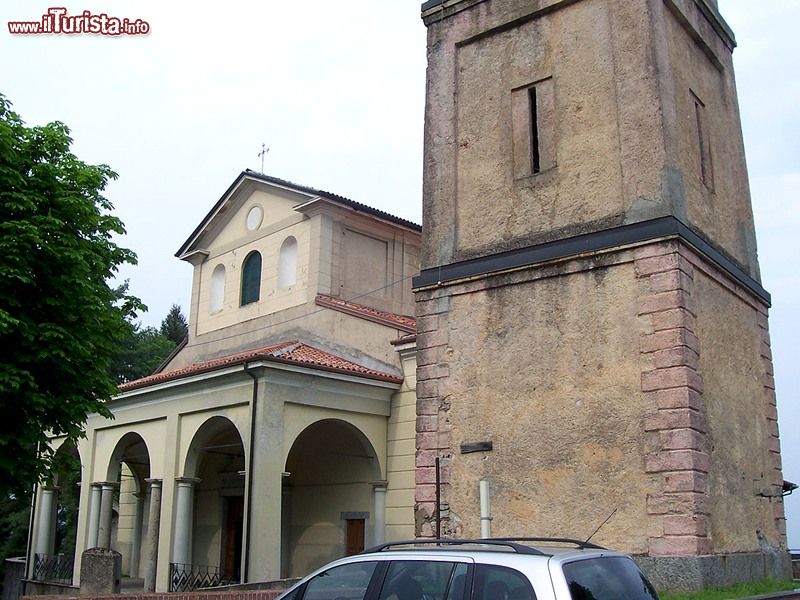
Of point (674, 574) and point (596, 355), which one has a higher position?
point (596, 355)

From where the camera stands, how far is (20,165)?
1186 cm

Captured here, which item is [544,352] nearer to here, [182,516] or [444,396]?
[444,396]

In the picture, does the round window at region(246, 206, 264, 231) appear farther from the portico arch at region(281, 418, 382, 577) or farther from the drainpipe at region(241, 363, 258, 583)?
the drainpipe at region(241, 363, 258, 583)

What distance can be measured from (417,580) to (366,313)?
14.3m

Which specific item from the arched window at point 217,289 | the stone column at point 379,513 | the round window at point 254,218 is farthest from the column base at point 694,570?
the arched window at point 217,289

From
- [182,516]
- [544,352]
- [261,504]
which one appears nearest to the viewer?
[544,352]

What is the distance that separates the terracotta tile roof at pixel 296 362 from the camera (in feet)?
54.9

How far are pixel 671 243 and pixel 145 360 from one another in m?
37.2

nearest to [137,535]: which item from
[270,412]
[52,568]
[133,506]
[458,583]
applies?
[133,506]

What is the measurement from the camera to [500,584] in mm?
5090

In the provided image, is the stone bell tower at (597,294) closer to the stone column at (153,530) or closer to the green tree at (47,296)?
the green tree at (47,296)

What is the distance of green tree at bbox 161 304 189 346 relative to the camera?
5219 cm

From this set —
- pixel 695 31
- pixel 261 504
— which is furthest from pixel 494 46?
pixel 261 504

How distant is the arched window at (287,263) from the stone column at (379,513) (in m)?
5.84
